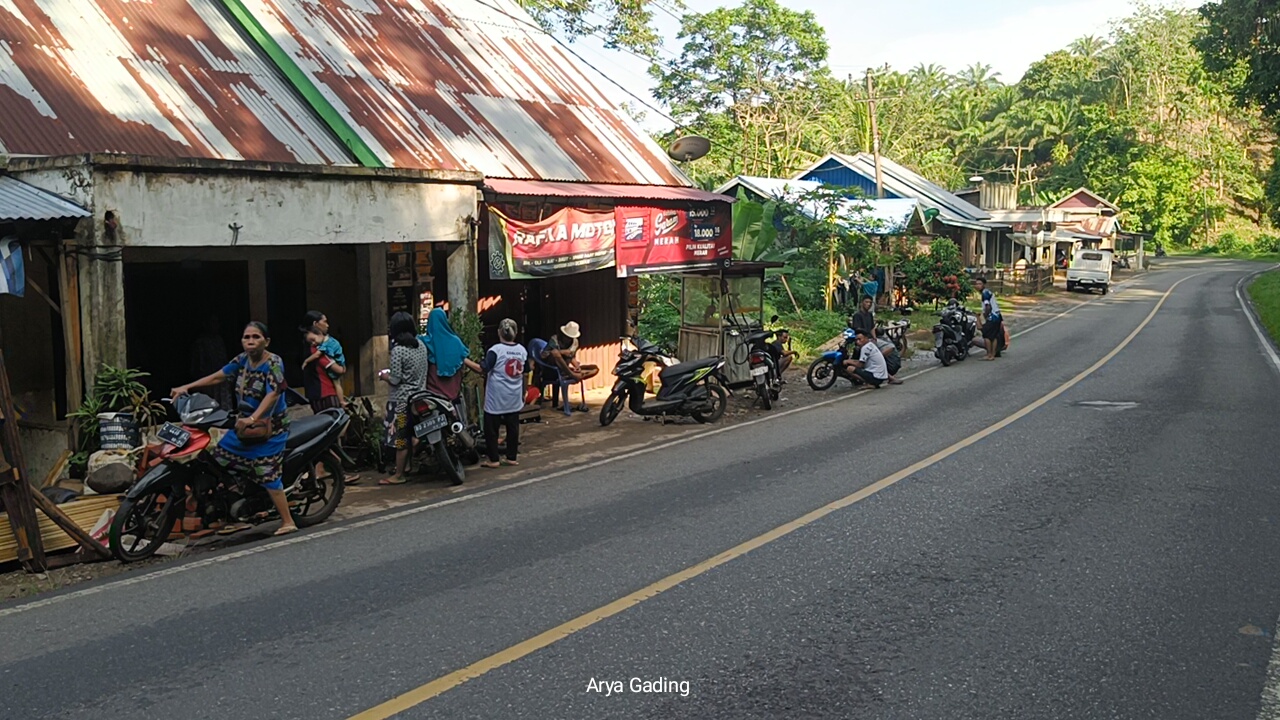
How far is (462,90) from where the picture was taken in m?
16.8

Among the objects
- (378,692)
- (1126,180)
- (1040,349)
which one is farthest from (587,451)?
(1126,180)

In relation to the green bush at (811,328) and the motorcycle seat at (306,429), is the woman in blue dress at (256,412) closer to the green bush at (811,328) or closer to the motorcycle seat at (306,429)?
the motorcycle seat at (306,429)

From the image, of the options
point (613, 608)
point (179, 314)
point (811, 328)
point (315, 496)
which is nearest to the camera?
point (613, 608)

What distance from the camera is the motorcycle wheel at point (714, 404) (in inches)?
564

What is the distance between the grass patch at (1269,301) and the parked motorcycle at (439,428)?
77.6 ft

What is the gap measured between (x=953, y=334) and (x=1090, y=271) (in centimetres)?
2960

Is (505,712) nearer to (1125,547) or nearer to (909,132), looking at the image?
(1125,547)

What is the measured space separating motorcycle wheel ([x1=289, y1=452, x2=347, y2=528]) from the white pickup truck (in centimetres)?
4476

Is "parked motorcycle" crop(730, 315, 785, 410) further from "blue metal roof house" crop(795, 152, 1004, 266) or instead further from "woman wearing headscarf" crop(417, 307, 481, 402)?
"blue metal roof house" crop(795, 152, 1004, 266)

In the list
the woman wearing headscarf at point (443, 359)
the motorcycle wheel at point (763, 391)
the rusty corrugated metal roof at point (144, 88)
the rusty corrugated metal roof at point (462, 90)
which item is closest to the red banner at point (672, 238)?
the rusty corrugated metal roof at point (462, 90)

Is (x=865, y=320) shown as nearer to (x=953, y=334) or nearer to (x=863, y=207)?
(x=953, y=334)

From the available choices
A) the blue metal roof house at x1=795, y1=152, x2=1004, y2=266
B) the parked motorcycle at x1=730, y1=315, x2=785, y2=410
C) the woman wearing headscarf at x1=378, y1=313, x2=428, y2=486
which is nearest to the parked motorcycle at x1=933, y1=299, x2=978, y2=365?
the parked motorcycle at x1=730, y1=315, x2=785, y2=410

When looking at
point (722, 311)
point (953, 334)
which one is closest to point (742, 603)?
point (722, 311)

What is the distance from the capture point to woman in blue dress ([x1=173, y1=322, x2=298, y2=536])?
26.3 ft
